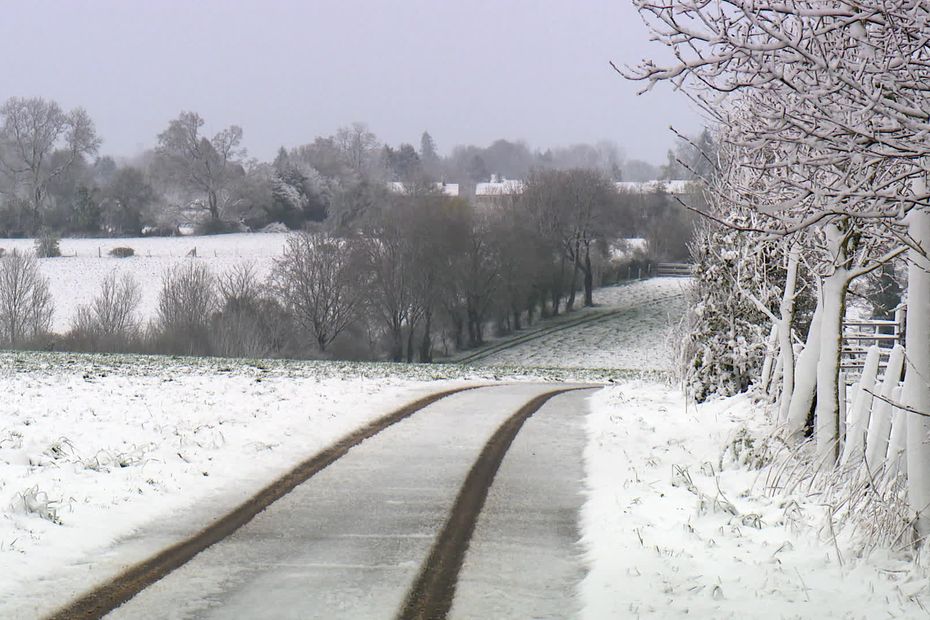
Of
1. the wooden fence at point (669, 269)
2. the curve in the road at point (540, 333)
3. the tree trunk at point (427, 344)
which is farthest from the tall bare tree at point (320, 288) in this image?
the wooden fence at point (669, 269)

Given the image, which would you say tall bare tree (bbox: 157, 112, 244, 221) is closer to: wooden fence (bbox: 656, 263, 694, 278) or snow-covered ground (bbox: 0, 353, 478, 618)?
wooden fence (bbox: 656, 263, 694, 278)

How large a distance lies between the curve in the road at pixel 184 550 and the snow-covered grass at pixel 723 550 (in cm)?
329

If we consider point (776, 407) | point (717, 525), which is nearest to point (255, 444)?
point (717, 525)

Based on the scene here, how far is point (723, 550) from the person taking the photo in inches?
322

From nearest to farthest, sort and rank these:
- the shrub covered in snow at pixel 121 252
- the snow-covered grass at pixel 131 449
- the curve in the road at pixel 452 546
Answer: the curve in the road at pixel 452 546 < the snow-covered grass at pixel 131 449 < the shrub covered in snow at pixel 121 252

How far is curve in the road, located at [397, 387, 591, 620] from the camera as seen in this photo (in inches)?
279

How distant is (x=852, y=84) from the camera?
5.49 meters

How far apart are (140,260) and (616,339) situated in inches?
1481

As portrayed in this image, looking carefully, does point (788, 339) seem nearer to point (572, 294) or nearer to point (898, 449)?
point (898, 449)

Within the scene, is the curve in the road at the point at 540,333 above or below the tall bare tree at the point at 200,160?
below

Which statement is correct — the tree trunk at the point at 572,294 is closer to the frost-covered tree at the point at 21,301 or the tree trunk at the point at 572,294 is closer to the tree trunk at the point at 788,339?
the frost-covered tree at the point at 21,301

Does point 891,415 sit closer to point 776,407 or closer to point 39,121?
point 776,407

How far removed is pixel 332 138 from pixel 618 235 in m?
87.2

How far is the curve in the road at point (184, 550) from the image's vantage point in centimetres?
696
